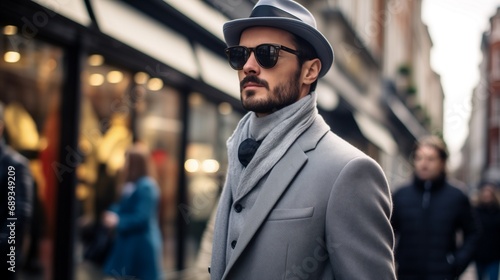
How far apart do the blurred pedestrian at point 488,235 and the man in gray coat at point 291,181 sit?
6915 millimetres

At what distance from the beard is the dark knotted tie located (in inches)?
4.7

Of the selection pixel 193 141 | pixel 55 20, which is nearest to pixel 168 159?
pixel 193 141

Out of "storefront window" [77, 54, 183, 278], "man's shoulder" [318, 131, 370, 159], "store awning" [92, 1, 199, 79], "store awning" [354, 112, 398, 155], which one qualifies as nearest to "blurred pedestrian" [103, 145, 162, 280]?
"storefront window" [77, 54, 183, 278]

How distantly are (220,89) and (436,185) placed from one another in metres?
4.14

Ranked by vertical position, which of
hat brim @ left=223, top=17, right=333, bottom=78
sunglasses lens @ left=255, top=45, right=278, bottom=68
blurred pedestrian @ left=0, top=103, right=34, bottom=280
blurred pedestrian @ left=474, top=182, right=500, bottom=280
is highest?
hat brim @ left=223, top=17, right=333, bottom=78

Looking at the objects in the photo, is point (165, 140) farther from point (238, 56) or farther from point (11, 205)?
point (238, 56)

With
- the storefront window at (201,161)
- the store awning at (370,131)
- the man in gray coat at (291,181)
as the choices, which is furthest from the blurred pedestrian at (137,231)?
the store awning at (370,131)

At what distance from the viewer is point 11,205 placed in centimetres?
401

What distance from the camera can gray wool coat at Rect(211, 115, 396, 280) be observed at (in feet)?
6.43

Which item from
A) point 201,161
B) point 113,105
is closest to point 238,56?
point 113,105

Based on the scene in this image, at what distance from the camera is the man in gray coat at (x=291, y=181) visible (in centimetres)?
198

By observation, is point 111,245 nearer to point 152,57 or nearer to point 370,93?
point 152,57

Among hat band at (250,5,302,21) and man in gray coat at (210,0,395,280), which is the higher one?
hat band at (250,5,302,21)

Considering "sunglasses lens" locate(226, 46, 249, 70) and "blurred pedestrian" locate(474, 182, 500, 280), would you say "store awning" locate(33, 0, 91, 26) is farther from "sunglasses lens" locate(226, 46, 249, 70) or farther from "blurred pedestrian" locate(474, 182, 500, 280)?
"blurred pedestrian" locate(474, 182, 500, 280)
